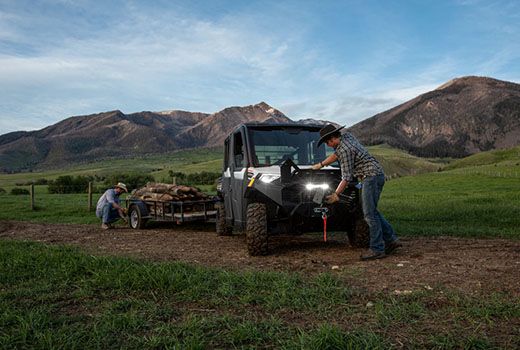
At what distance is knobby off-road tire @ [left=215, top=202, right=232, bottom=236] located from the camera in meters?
10.2

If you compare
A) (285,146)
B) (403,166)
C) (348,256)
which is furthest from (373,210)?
(403,166)

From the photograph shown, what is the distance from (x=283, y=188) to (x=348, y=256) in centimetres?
167

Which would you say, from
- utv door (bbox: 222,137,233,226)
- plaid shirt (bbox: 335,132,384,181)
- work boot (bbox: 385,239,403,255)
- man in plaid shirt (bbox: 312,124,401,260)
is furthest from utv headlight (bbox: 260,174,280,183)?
work boot (bbox: 385,239,403,255)

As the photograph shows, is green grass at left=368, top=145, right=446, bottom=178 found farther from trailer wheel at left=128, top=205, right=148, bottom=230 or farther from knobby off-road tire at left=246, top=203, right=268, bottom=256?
knobby off-road tire at left=246, top=203, right=268, bottom=256

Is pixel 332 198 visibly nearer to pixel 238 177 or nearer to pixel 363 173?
pixel 363 173

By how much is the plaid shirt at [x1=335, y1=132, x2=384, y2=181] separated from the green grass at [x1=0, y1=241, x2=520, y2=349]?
2.01 metres

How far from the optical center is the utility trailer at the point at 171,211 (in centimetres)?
1144

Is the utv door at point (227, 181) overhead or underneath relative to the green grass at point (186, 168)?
underneath

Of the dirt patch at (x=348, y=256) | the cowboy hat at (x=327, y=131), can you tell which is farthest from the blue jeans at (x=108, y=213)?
the cowboy hat at (x=327, y=131)

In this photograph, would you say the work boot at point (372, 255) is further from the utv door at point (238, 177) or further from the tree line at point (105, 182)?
the tree line at point (105, 182)

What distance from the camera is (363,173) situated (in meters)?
6.78

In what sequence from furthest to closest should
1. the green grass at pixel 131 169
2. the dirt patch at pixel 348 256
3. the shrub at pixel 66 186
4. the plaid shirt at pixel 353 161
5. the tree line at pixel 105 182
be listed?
the green grass at pixel 131 169
the tree line at pixel 105 182
the shrub at pixel 66 186
the plaid shirt at pixel 353 161
the dirt patch at pixel 348 256

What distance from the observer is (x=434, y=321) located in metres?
3.80

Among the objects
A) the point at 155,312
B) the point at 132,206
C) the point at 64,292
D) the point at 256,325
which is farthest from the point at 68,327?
the point at 132,206
